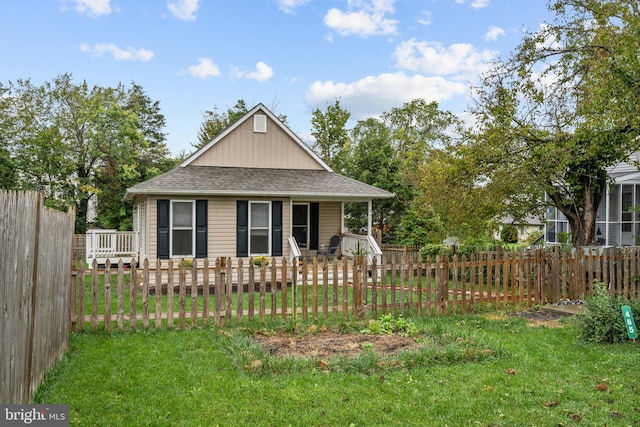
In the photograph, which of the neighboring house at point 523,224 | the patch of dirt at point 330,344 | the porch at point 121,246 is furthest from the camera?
the porch at point 121,246

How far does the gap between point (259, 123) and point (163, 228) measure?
574cm

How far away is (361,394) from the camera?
5.05 meters

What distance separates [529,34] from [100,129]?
80.7ft

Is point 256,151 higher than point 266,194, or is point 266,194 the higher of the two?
point 256,151

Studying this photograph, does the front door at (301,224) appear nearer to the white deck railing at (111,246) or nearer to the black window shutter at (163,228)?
the black window shutter at (163,228)

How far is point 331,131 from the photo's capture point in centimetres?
3625

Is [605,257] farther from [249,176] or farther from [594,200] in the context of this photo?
[249,176]

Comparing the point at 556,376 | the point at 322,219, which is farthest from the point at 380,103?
the point at 556,376

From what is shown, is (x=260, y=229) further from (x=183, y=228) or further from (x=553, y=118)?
(x=553, y=118)

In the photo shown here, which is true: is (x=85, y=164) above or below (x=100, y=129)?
below

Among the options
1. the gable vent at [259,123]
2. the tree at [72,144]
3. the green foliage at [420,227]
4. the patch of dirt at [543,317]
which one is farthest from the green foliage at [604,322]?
the tree at [72,144]

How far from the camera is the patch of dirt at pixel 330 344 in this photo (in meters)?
6.56

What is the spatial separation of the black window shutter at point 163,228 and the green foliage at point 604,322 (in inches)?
472

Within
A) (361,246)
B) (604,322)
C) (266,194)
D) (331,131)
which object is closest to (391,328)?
(604,322)
